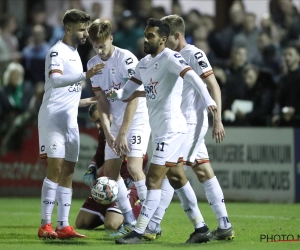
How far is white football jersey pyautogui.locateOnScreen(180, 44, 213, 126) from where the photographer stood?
9117mm

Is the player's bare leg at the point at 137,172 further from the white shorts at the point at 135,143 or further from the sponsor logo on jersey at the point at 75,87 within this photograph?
the sponsor logo on jersey at the point at 75,87

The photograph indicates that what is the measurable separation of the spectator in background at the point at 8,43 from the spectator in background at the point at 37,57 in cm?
50

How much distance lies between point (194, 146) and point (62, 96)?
1.64 meters

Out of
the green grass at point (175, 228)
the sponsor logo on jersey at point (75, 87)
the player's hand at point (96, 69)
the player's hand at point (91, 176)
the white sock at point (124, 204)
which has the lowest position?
the green grass at point (175, 228)

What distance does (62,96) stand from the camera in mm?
9461

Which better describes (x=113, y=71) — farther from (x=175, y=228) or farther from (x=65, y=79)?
(x=175, y=228)

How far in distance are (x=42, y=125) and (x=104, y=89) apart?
92cm

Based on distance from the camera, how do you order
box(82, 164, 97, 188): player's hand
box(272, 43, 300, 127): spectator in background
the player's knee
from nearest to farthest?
1. the player's knee
2. box(82, 164, 97, 188): player's hand
3. box(272, 43, 300, 127): spectator in background

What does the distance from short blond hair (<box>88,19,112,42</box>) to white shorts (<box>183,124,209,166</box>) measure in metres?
1.46

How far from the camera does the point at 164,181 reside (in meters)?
9.38

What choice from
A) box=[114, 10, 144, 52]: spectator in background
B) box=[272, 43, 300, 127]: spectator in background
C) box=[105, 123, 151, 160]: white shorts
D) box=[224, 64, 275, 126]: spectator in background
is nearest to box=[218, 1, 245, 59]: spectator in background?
box=[114, 10, 144, 52]: spectator in background

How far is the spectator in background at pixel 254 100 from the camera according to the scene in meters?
15.3

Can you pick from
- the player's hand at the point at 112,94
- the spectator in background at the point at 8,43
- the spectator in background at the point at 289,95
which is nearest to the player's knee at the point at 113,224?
the player's hand at the point at 112,94

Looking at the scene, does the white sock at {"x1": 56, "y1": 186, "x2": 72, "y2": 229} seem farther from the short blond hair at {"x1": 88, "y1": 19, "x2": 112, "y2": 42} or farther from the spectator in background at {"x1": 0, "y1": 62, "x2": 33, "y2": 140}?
the spectator in background at {"x1": 0, "y1": 62, "x2": 33, "y2": 140}
